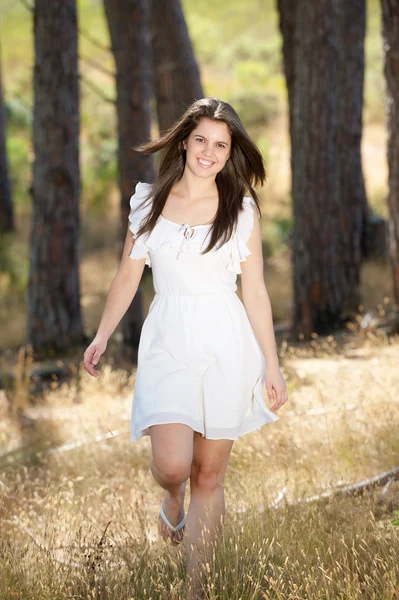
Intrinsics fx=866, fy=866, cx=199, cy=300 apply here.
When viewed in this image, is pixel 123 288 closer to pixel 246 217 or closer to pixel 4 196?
pixel 246 217

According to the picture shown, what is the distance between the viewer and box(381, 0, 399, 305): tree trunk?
7.46 meters

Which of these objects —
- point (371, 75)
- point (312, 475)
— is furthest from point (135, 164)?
point (371, 75)

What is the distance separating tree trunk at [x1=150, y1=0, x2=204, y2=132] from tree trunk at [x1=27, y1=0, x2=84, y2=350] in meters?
2.60

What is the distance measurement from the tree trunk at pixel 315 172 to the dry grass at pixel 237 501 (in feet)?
Answer: 5.24

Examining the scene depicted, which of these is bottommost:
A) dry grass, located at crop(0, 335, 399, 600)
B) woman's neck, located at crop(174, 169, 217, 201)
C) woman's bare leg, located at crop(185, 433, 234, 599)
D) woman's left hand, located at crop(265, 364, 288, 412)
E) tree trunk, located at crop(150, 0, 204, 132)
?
dry grass, located at crop(0, 335, 399, 600)

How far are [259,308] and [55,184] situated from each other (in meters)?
6.36

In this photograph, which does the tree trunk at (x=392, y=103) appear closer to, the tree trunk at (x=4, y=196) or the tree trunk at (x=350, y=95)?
the tree trunk at (x=350, y=95)

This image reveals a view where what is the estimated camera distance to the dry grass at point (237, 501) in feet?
11.3

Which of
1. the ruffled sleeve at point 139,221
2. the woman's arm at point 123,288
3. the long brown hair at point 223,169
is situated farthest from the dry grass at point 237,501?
the long brown hair at point 223,169

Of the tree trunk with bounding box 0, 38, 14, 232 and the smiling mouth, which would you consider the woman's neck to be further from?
the tree trunk with bounding box 0, 38, 14, 232

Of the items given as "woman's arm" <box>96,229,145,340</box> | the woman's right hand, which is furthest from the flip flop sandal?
"woman's arm" <box>96,229,145,340</box>

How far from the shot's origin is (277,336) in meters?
10.2

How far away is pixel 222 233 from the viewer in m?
3.81

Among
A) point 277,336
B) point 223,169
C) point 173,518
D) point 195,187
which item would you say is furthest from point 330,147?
point 173,518
